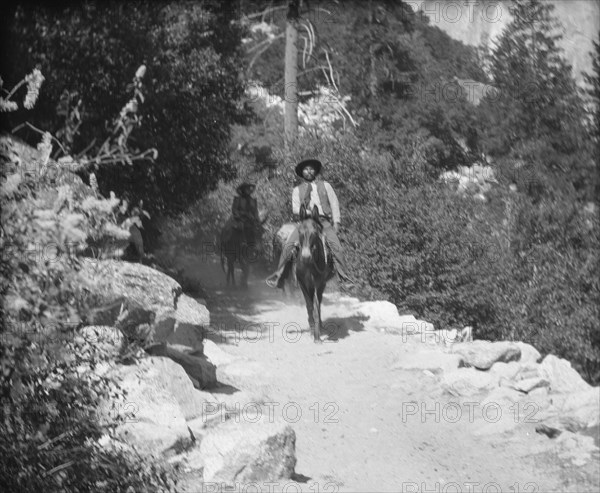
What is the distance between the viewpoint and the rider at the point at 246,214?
2275 cm

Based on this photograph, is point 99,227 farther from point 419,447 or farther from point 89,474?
point 419,447

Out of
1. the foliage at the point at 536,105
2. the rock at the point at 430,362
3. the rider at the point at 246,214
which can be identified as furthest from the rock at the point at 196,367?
the foliage at the point at 536,105

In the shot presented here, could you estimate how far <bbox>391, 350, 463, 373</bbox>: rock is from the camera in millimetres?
15203

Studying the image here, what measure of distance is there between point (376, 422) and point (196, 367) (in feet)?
8.84

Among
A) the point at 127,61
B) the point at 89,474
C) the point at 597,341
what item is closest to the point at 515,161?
the point at 597,341

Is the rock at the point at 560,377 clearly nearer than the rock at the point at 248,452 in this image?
No

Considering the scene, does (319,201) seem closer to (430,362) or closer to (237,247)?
(430,362)

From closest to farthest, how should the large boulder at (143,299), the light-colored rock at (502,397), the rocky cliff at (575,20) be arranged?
the large boulder at (143,299) → the light-colored rock at (502,397) → the rocky cliff at (575,20)

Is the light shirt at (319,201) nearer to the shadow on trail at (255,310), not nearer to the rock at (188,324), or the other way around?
the shadow on trail at (255,310)

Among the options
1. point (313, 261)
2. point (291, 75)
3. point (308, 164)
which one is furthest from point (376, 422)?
point (291, 75)

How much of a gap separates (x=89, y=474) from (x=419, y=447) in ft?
24.1

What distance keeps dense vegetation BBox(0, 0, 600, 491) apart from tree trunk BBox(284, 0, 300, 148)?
0.97 meters

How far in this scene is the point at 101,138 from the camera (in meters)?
17.3

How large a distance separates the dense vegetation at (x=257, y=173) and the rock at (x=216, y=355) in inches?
105
